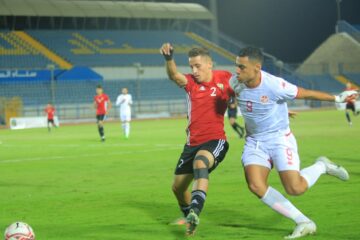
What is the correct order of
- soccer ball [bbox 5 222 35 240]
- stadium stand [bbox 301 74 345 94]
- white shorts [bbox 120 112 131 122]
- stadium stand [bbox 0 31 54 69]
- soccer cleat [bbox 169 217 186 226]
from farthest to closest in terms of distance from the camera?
stadium stand [bbox 301 74 345 94] → stadium stand [bbox 0 31 54 69] → white shorts [bbox 120 112 131 122] → soccer cleat [bbox 169 217 186 226] → soccer ball [bbox 5 222 35 240]

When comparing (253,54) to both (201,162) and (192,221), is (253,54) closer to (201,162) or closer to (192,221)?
(201,162)

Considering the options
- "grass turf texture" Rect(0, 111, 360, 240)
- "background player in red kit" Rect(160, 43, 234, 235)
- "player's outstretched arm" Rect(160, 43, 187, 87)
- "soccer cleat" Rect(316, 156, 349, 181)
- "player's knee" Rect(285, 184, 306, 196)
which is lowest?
"grass turf texture" Rect(0, 111, 360, 240)

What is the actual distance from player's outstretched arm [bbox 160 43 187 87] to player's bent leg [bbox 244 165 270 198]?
1.48m

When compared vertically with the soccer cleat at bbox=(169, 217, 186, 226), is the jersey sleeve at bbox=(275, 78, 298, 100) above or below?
above

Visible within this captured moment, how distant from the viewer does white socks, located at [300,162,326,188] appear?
9.66m

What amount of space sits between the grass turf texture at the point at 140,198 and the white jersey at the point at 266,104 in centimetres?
128

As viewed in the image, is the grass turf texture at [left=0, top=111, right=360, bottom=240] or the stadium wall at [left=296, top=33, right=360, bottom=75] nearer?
the grass turf texture at [left=0, top=111, right=360, bottom=240]

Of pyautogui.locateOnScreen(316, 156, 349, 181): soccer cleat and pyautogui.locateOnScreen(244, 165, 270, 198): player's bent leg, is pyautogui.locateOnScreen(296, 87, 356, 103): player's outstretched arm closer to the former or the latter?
pyautogui.locateOnScreen(244, 165, 270, 198): player's bent leg

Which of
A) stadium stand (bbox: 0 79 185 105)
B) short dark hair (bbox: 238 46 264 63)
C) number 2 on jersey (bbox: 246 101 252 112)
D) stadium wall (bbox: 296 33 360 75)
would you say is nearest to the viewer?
short dark hair (bbox: 238 46 264 63)

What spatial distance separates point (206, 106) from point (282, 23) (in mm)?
67076

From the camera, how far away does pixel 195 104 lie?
10.3m

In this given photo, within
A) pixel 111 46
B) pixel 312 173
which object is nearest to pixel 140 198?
pixel 312 173

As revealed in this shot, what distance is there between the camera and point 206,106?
1031 centimetres

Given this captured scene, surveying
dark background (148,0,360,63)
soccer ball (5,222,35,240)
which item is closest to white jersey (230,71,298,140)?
soccer ball (5,222,35,240)
